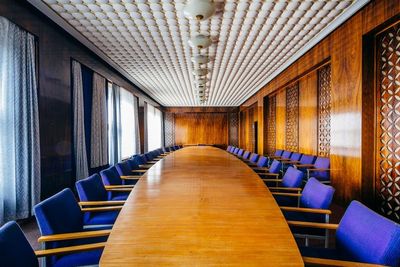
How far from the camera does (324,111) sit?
523 cm

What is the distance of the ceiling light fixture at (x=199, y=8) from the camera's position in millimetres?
2799

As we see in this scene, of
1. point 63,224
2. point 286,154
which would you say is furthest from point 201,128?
point 63,224

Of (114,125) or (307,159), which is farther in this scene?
(114,125)

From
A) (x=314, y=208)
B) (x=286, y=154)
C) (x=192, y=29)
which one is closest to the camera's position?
(x=314, y=208)

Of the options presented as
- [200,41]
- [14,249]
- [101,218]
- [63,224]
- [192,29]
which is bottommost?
[101,218]

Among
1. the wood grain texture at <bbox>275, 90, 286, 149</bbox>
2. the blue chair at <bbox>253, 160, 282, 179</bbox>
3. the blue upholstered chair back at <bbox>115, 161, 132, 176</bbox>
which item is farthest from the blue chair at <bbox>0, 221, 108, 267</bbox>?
the wood grain texture at <bbox>275, 90, 286, 149</bbox>

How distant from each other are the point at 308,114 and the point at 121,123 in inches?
217

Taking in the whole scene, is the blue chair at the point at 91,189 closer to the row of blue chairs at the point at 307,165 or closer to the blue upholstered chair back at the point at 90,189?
the blue upholstered chair back at the point at 90,189

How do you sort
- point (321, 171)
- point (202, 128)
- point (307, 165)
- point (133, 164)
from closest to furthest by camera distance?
point (321, 171) → point (133, 164) → point (307, 165) → point (202, 128)

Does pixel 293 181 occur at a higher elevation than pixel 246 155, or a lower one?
higher

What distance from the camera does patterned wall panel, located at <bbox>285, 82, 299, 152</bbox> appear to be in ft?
21.9

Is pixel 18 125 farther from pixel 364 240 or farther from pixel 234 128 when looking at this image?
pixel 234 128

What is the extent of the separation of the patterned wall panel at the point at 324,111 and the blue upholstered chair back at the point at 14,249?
536 cm

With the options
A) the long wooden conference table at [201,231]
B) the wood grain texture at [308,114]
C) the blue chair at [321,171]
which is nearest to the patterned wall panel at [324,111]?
the wood grain texture at [308,114]
